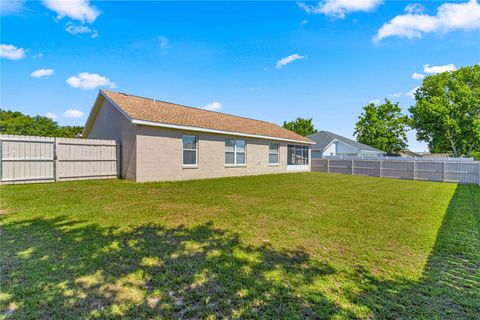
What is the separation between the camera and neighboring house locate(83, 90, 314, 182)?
10266 millimetres

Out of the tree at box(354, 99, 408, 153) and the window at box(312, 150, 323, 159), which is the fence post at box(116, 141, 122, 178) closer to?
the window at box(312, 150, 323, 159)

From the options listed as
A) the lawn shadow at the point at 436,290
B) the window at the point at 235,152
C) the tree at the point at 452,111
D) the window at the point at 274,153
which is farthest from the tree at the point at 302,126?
the lawn shadow at the point at 436,290

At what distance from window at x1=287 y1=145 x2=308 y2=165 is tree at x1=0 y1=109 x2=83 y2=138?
23206mm

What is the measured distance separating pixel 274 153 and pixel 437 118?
23680 millimetres

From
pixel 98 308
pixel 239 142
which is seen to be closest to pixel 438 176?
pixel 239 142

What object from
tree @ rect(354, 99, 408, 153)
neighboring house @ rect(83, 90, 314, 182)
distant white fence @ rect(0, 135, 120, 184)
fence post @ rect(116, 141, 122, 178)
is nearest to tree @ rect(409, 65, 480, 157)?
tree @ rect(354, 99, 408, 153)

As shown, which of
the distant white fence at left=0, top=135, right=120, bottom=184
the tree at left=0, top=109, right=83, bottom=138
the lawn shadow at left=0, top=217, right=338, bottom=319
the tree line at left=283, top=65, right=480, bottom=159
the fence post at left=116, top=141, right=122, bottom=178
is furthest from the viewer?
the tree line at left=283, top=65, right=480, bottom=159

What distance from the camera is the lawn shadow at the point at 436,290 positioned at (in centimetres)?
222

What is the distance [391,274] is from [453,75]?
3735 cm

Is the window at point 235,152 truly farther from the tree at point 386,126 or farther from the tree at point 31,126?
the tree at point 386,126

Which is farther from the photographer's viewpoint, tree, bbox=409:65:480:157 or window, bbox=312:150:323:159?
window, bbox=312:150:323:159

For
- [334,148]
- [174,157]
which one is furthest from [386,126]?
[174,157]

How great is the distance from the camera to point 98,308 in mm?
2152

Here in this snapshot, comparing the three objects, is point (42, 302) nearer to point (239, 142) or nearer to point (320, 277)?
point (320, 277)
